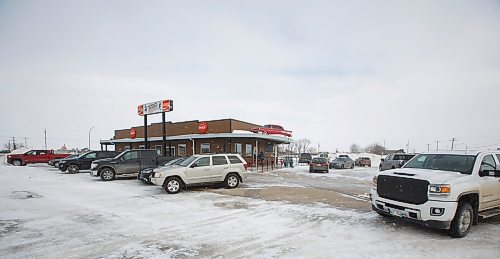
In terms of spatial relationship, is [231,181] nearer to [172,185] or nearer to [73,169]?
[172,185]

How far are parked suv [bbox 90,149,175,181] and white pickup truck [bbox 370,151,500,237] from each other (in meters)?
13.0

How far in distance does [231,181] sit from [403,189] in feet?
25.9

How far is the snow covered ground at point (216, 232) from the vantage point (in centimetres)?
500

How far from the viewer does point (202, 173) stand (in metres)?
12.1

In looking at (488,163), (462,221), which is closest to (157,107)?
(488,163)

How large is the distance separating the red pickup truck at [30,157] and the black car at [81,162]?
13.3 m

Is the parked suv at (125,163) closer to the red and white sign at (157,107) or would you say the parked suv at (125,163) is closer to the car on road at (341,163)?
the red and white sign at (157,107)

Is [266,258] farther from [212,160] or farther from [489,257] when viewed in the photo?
[212,160]

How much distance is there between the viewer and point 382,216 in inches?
293

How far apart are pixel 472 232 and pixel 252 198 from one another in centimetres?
625

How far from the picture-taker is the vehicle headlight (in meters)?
5.60

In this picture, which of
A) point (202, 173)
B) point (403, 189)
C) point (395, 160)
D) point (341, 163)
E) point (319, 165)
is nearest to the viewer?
point (403, 189)

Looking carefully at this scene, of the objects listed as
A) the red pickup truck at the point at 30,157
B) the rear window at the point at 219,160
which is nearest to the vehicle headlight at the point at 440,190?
the rear window at the point at 219,160

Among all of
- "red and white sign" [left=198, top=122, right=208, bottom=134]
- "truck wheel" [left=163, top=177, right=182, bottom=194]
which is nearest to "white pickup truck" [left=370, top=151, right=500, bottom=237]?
"truck wheel" [left=163, top=177, right=182, bottom=194]
